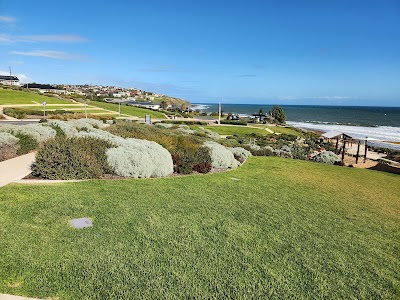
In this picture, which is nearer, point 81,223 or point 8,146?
point 81,223

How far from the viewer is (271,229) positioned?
586 centimetres

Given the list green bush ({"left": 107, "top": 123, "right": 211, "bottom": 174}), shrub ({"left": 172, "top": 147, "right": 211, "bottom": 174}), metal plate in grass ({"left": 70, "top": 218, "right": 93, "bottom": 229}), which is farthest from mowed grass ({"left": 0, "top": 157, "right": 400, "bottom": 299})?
green bush ({"left": 107, "top": 123, "right": 211, "bottom": 174})

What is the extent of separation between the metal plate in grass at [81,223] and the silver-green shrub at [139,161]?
11.8 ft

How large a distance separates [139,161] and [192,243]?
4943 millimetres

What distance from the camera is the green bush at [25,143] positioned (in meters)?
11.5

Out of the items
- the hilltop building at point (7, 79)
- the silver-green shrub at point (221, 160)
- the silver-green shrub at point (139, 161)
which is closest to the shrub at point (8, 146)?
the silver-green shrub at point (139, 161)

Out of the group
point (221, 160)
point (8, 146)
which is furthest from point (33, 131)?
point (221, 160)

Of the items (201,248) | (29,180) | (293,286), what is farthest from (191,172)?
(293,286)

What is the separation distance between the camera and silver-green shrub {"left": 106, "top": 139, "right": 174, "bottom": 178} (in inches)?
364

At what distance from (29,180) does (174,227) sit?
15.3 feet

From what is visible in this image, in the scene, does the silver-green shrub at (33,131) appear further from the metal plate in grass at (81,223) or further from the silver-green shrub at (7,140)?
the metal plate in grass at (81,223)

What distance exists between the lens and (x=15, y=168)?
913 cm

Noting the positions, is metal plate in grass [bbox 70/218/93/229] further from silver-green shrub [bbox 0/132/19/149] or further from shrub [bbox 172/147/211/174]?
silver-green shrub [bbox 0/132/19/149]

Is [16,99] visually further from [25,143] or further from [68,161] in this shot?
[68,161]
